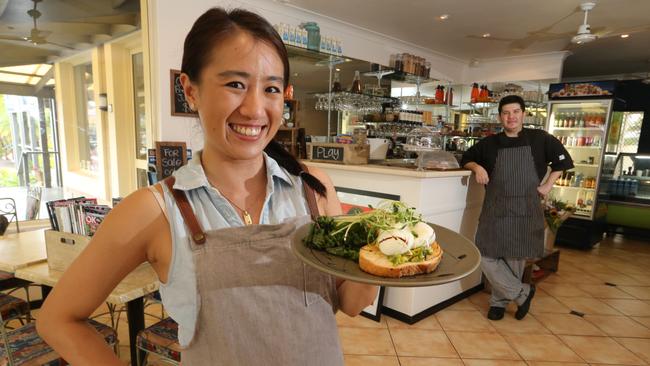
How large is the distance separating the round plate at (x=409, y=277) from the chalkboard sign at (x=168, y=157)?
244 centimetres

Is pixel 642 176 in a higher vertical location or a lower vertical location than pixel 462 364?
higher

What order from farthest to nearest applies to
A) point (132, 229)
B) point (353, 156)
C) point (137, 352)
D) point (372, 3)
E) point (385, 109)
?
point (385, 109)
point (372, 3)
point (353, 156)
point (137, 352)
point (132, 229)

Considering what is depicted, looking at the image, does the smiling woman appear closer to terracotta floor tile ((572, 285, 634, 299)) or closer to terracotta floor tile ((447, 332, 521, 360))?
terracotta floor tile ((447, 332, 521, 360))

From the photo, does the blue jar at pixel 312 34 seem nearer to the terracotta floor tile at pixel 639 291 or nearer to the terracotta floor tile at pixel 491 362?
the terracotta floor tile at pixel 491 362

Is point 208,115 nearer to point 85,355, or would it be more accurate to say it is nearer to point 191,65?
point 191,65

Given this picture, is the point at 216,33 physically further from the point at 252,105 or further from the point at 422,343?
the point at 422,343

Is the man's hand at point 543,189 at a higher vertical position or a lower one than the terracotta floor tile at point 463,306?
higher

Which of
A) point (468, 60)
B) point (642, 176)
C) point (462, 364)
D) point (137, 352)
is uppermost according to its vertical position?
point (468, 60)

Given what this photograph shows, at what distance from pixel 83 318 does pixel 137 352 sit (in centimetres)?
146

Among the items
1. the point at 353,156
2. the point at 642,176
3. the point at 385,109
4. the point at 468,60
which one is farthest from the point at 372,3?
the point at 642,176

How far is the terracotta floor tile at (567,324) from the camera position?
319cm

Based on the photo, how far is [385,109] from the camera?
17.9 feet

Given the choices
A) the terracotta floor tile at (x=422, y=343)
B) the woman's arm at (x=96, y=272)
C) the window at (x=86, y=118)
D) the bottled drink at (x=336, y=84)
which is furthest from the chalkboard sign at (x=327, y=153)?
the window at (x=86, y=118)

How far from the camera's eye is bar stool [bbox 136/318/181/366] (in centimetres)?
182
